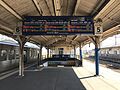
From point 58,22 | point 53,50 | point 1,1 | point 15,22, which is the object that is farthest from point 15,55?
point 53,50

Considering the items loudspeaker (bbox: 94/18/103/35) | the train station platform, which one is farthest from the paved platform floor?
loudspeaker (bbox: 94/18/103/35)

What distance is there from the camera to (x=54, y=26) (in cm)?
1179

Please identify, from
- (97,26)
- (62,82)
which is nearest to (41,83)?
(62,82)

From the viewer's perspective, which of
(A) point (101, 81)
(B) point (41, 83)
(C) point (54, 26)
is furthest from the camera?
(C) point (54, 26)

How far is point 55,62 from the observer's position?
29.3 metres

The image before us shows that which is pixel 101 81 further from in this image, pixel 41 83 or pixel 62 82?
pixel 41 83

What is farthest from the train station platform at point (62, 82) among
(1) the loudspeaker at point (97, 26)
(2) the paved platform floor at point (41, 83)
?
(1) the loudspeaker at point (97, 26)

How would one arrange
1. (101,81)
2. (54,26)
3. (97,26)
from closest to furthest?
1. (101,81)
2. (54,26)
3. (97,26)

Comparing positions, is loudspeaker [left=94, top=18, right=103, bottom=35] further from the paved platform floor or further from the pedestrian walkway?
the paved platform floor

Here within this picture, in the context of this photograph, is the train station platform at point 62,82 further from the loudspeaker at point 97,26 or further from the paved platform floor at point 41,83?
the loudspeaker at point 97,26

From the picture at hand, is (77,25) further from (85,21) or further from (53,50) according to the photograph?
(53,50)

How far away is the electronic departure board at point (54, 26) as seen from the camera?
38.6 feet

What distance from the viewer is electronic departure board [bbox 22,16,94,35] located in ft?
38.6

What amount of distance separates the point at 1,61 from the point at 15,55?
15.2ft
